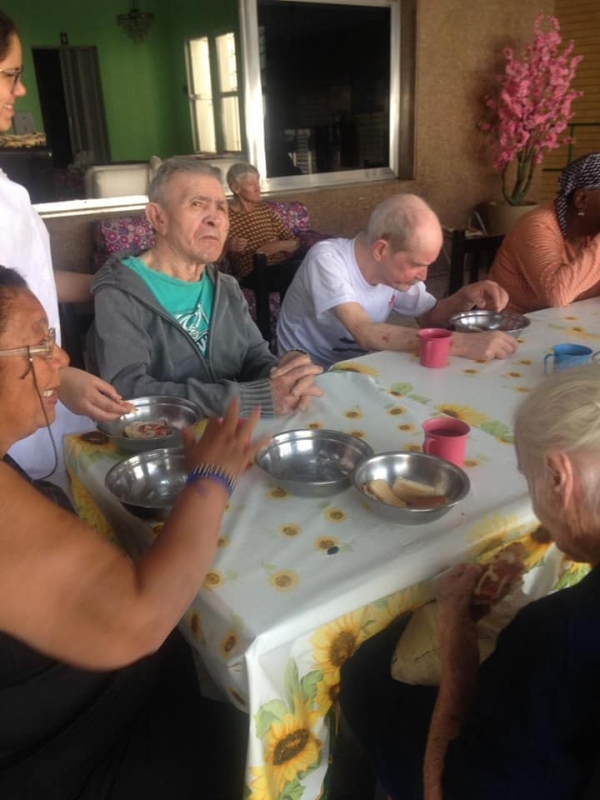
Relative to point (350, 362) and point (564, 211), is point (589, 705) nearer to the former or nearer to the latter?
point (350, 362)

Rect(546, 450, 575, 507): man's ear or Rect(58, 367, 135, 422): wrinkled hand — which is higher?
Rect(546, 450, 575, 507): man's ear

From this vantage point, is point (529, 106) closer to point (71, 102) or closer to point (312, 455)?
point (312, 455)

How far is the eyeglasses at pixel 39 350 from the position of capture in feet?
3.04

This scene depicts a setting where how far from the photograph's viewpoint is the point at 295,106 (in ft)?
17.0

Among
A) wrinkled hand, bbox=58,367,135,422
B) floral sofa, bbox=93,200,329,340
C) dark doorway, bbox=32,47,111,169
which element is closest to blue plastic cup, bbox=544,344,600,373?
wrinkled hand, bbox=58,367,135,422

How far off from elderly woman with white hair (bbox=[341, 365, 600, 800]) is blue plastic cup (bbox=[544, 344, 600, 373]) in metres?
0.95

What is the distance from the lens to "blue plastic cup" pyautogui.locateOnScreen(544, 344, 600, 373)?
1779 millimetres

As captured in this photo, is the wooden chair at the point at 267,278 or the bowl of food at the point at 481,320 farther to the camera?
the wooden chair at the point at 267,278

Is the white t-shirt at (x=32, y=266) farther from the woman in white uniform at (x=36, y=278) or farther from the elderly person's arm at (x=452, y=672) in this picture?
the elderly person's arm at (x=452, y=672)

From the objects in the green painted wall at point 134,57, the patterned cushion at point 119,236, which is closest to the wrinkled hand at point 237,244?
the patterned cushion at point 119,236

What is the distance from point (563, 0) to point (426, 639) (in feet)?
28.9

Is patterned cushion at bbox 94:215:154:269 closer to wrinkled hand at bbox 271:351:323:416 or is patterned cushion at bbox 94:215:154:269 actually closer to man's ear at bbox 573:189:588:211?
man's ear at bbox 573:189:588:211

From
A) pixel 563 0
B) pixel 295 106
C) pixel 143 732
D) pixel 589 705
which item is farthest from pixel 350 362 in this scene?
pixel 563 0

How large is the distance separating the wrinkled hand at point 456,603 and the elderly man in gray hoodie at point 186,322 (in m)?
0.67
